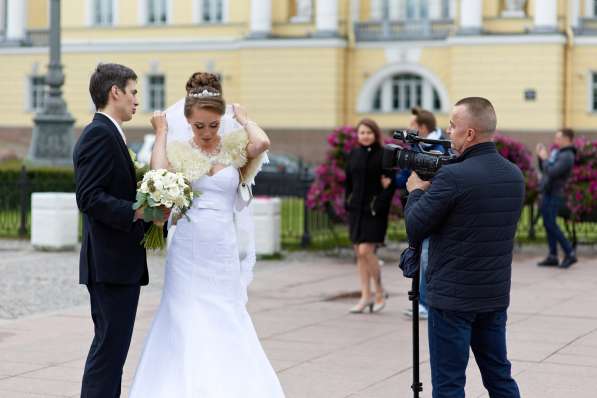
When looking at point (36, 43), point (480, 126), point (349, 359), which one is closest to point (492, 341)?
point (480, 126)

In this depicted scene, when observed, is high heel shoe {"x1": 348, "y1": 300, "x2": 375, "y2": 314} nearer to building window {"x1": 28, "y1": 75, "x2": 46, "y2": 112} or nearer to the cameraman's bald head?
the cameraman's bald head

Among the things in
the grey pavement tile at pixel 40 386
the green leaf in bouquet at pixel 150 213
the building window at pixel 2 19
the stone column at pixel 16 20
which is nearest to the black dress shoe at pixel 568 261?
the grey pavement tile at pixel 40 386

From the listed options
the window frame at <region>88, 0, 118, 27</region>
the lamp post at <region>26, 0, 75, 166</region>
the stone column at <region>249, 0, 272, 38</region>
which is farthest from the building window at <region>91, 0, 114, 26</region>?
the lamp post at <region>26, 0, 75, 166</region>

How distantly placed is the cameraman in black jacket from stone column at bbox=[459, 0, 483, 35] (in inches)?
1508

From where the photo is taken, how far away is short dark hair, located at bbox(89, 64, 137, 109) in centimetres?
632

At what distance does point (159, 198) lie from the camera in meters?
6.26

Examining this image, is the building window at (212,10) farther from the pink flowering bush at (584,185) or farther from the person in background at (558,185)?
the person in background at (558,185)

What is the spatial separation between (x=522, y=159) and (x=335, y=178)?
9.15ft

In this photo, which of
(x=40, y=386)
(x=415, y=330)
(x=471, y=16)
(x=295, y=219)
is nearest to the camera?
(x=415, y=330)

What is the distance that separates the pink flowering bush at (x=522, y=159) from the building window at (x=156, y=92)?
3182cm

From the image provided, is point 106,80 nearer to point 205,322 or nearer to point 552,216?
point 205,322

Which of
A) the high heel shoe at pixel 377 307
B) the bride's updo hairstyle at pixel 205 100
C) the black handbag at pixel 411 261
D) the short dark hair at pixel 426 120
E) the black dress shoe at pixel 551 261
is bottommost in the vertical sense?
the black dress shoe at pixel 551 261

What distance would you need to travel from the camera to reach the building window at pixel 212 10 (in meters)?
48.1

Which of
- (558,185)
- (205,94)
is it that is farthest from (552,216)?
(205,94)
